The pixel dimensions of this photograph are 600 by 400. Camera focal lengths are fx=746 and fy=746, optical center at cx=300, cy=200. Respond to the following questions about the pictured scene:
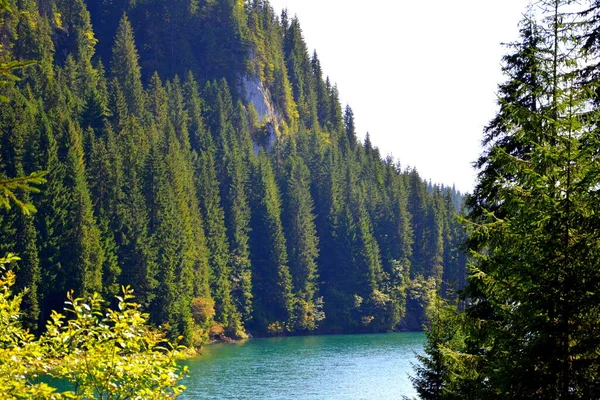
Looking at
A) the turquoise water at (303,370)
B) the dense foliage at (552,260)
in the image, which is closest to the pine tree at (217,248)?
the turquoise water at (303,370)

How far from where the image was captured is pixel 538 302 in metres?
11.7

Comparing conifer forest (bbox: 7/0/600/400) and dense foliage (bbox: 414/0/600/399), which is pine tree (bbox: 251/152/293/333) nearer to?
conifer forest (bbox: 7/0/600/400)

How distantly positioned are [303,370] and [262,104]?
92302 mm

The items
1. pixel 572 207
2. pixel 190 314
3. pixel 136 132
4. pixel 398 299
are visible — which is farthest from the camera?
pixel 398 299

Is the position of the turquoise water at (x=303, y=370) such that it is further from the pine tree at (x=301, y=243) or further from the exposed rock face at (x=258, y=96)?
the exposed rock face at (x=258, y=96)

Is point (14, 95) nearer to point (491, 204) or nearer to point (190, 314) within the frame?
point (190, 314)

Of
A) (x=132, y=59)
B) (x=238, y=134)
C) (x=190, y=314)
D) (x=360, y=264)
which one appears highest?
(x=132, y=59)

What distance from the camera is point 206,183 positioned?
103m

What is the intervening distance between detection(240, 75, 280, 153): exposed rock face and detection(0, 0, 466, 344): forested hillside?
1.17ft

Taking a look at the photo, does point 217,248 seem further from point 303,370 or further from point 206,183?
point 303,370

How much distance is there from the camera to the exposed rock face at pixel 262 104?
473 ft

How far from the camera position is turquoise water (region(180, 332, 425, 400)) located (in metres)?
50.2

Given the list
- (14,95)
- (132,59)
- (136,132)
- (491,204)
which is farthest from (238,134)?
(491,204)

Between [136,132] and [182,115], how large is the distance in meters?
28.2
